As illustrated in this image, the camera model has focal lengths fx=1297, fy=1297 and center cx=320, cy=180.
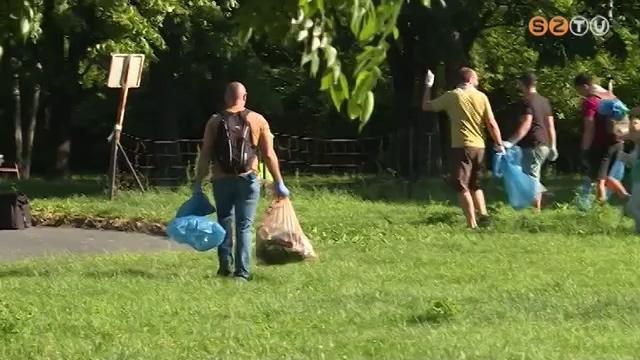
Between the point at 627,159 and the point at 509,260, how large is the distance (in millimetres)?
4123

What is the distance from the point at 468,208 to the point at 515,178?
1.19 metres

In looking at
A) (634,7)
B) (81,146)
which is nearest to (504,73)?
Result: (634,7)

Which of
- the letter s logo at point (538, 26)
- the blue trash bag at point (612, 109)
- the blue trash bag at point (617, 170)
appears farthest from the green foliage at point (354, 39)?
the letter s logo at point (538, 26)

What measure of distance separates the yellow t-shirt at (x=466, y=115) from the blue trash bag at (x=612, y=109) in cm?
202

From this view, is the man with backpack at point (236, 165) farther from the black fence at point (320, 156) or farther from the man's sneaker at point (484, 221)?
the black fence at point (320, 156)

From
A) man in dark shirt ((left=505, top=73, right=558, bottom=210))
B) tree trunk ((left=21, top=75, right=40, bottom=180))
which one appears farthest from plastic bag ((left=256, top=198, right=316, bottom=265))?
tree trunk ((left=21, top=75, right=40, bottom=180))

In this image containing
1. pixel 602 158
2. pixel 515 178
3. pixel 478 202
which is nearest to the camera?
pixel 478 202

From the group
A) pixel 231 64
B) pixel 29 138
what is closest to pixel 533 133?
pixel 231 64

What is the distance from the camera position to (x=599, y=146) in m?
15.3

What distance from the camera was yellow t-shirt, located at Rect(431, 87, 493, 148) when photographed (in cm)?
1334

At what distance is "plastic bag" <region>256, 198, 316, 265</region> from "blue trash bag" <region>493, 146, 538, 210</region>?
13.6 feet

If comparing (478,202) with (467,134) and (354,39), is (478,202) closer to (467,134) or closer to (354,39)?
(467,134)

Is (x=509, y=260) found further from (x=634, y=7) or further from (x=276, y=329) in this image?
(x=634, y=7)

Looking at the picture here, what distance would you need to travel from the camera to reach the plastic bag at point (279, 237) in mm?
10477
